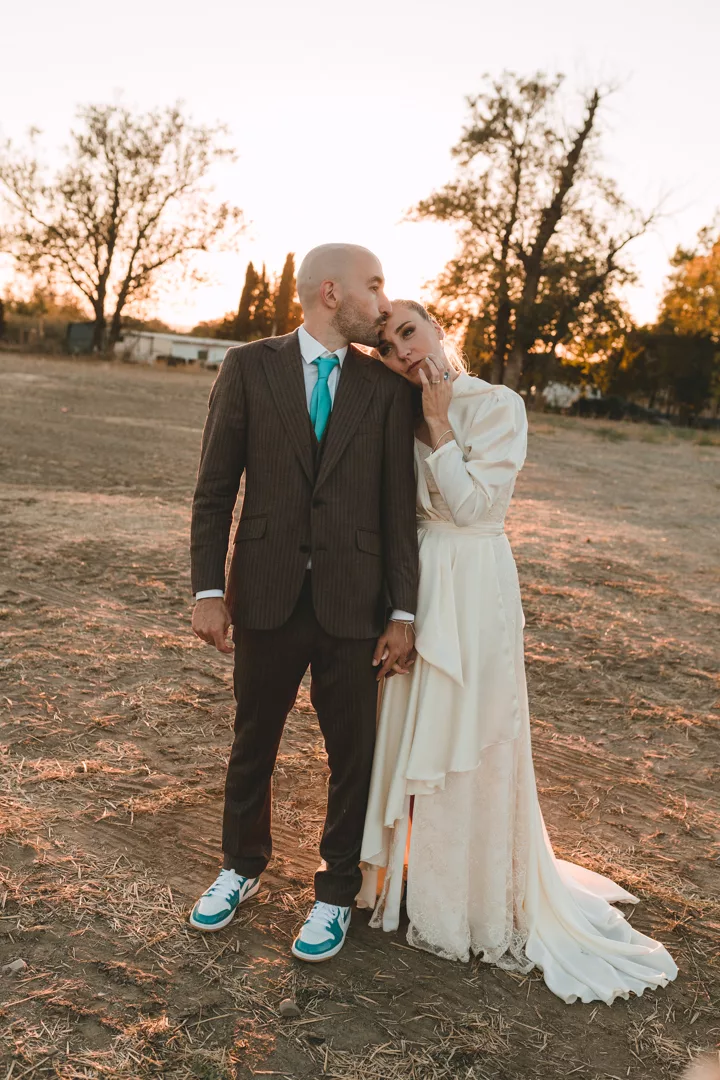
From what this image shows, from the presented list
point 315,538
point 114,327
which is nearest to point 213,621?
point 315,538

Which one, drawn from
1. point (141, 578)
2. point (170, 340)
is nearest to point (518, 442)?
point (141, 578)

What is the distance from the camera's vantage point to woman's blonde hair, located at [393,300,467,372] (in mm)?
2852

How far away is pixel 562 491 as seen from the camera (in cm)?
1494

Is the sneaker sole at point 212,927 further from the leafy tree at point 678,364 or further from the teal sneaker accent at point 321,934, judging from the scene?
the leafy tree at point 678,364

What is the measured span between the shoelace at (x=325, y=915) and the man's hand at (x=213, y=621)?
911 millimetres

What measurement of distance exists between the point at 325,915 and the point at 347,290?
2021 millimetres

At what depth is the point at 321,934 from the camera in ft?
9.50

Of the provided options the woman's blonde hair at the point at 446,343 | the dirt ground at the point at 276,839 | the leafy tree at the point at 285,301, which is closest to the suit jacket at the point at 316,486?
the woman's blonde hair at the point at 446,343

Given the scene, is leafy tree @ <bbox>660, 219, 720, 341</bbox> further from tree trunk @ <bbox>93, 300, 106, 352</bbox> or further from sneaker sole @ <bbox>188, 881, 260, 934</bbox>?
sneaker sole @ <bbox>188, 881, 260, 934</bbox>

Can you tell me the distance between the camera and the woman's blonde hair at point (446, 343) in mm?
2852

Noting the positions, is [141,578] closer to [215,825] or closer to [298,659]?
[215,825]

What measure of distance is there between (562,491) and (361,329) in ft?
41.2

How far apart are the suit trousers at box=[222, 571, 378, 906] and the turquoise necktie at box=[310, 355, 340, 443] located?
49 cm

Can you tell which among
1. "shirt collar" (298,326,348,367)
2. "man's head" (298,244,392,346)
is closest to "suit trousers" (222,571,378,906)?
"shirt collar" (298,326,348,367)
